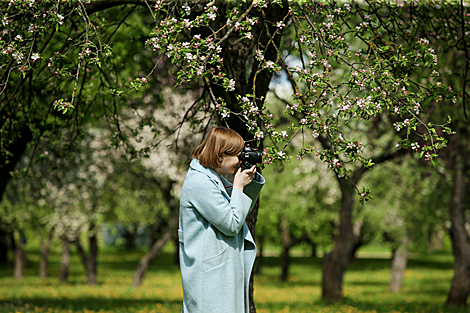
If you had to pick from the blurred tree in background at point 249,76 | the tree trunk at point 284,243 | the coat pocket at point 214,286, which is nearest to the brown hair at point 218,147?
the blurred tree in background at point 249,76

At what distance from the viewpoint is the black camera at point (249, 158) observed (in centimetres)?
311

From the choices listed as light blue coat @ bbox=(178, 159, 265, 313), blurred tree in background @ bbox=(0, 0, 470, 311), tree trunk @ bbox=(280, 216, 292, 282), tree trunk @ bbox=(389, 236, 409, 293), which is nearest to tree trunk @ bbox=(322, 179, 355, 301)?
blurred tree in background @ bbox=(0, 0, 470, 311)

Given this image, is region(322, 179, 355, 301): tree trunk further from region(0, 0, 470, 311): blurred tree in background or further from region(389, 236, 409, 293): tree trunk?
region(389, 236, 409, 293): tree trunk

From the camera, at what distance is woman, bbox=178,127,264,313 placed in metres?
2.93

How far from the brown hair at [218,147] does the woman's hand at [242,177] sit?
0.44ft

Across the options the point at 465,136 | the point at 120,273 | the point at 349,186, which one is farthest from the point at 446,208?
the point at 120,273

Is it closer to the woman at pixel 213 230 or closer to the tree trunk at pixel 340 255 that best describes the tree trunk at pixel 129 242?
the tree trunk at pixel 340 255

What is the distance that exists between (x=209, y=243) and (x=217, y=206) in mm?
255

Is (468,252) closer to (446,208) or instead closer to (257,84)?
(446,208)

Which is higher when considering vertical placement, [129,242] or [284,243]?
[284,243]

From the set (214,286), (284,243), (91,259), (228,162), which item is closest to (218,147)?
(228,162)

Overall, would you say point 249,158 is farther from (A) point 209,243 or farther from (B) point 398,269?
(B) point 398,269

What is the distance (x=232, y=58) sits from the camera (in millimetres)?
4371

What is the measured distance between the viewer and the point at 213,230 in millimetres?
2982
